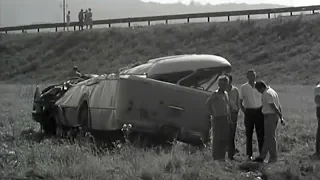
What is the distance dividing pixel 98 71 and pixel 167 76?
2446 centimetres

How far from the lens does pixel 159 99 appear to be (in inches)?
410

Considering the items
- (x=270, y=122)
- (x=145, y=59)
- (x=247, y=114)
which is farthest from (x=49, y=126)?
(x=145, y=59)

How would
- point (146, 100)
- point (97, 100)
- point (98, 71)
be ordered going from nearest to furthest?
point (146, 100) → point (97, 100) → point (98, 71)

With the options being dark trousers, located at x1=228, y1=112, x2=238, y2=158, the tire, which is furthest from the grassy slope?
dark trousers, located at x1=228, y1=112, x2=238, y2=158

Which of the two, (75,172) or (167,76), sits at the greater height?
(167,76)

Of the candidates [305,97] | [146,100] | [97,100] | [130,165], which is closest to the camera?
[130,165]

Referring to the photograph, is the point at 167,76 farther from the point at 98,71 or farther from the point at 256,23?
the point at 256,23

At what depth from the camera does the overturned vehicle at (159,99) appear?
10.3m

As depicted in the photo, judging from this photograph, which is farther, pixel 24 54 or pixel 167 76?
pixel 24 54

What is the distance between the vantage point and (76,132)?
12648mm

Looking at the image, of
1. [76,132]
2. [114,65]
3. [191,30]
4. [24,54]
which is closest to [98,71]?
[114,65]

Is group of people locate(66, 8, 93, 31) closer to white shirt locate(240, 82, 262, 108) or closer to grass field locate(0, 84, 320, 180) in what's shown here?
grass field locate(0, 84, 320, 180)

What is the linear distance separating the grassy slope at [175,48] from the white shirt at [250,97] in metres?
17.1

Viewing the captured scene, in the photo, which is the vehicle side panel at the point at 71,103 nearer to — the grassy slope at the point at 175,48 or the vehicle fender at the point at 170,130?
the vehicle fender at the point at 170,130
